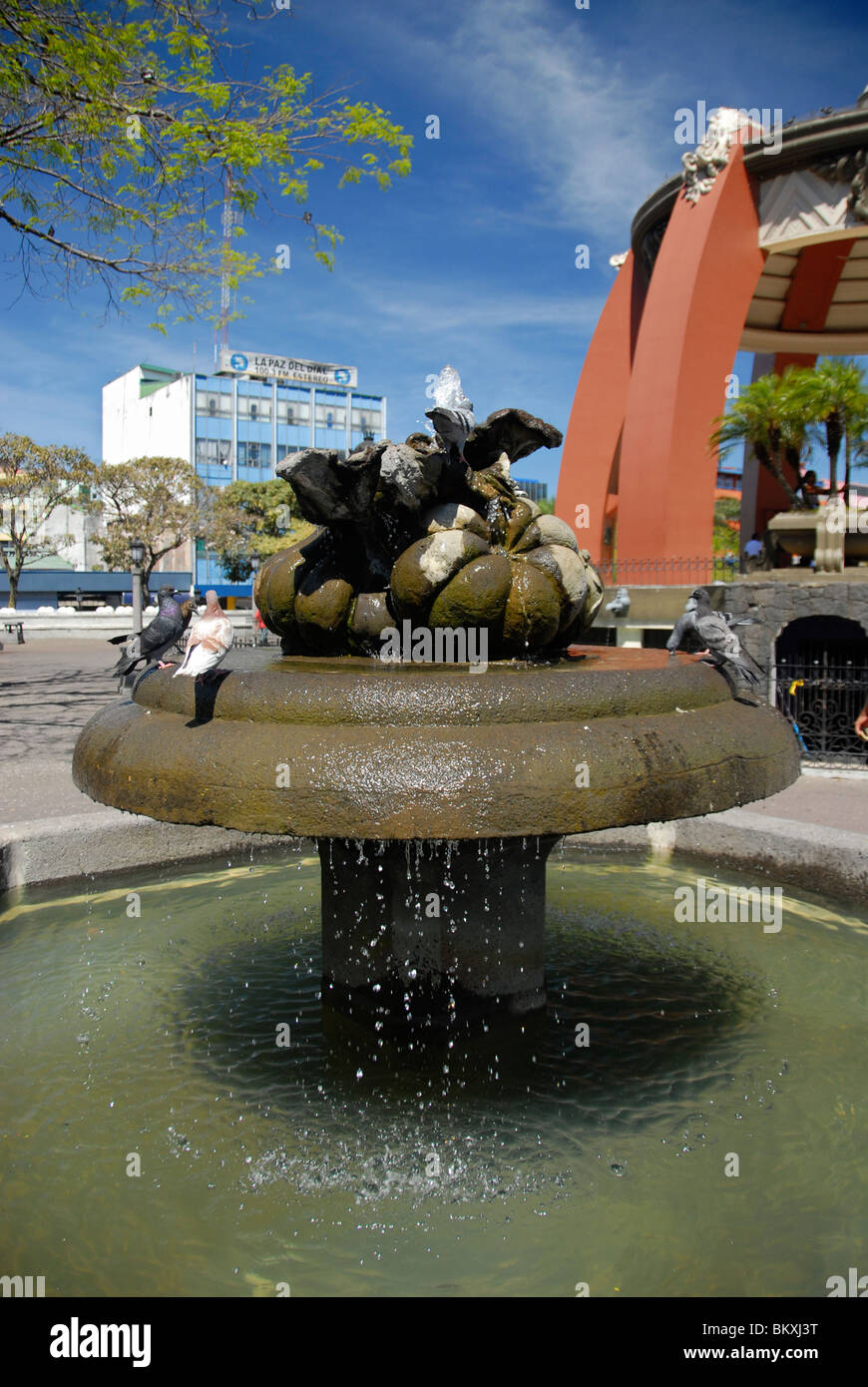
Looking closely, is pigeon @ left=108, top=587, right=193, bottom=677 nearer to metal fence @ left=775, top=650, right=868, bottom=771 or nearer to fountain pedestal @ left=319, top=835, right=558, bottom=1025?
fountain pedestal @ left=319, top=835, right=558, bottom=1025

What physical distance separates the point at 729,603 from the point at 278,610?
10164 mm

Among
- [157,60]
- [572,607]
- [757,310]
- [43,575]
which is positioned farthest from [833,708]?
[43,575]

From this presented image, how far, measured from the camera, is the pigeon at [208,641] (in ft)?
9.37

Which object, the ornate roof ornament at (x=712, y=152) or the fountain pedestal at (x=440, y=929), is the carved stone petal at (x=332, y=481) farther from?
the ornate roof ornament at (x=712, y=152)

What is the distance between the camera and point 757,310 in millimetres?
25172

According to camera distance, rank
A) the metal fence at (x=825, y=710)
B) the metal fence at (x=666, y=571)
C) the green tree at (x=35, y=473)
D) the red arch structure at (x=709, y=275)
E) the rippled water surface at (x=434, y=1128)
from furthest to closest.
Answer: the green tree at (x=35, y=473) < the red arch structure at (x=709, y=275) < the metal fence at (x=666, y=571) < the metal fence at (x=825, y=710) < the rippled water surface at (x=434, y=1128)

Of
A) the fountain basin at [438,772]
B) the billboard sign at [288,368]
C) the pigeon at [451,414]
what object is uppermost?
the billboard sign at [288,368]

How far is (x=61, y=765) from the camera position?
9195mm

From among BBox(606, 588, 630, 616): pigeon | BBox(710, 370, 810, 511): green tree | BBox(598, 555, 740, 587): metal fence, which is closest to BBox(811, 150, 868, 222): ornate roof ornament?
BBox(710, 370, 810, 511): green tree

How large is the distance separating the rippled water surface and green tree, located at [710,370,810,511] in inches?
577

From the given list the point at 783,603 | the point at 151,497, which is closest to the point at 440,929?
the point at 783,603

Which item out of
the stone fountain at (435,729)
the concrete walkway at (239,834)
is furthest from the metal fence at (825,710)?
the stone fountain at (435,729)

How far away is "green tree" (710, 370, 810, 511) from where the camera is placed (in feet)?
56.7

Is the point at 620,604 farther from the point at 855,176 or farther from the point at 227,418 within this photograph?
the point at 227,418
